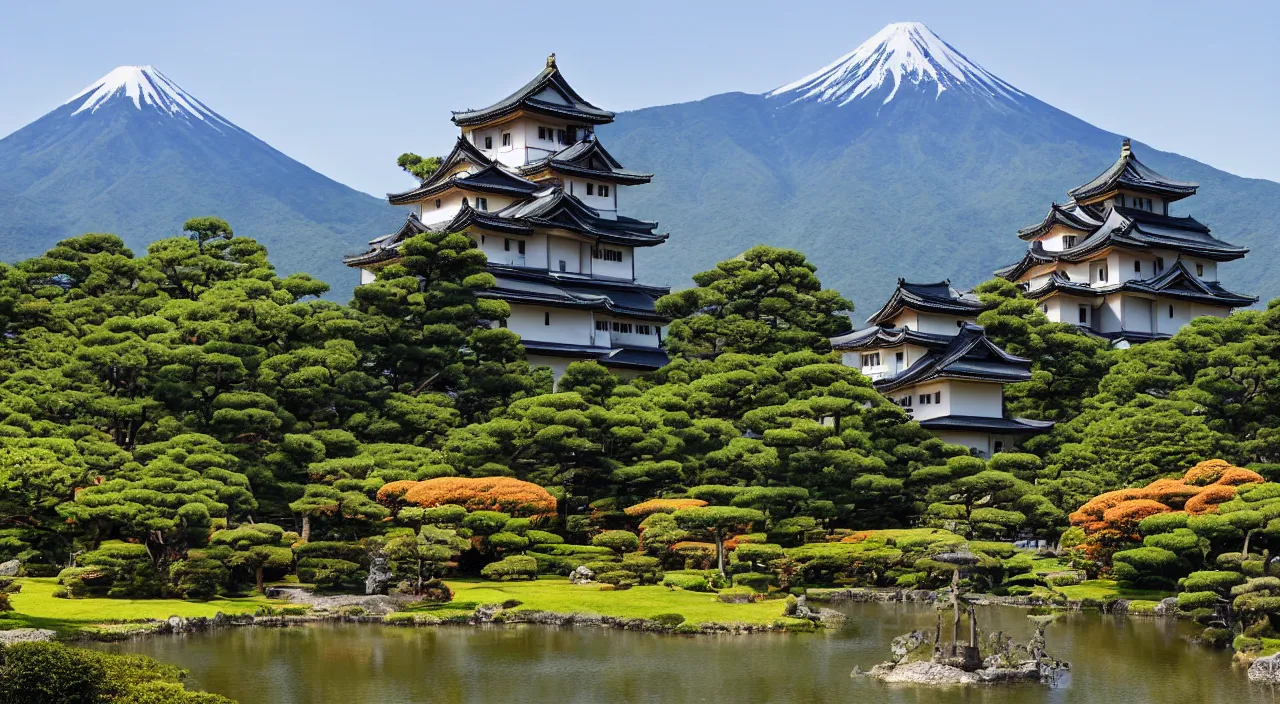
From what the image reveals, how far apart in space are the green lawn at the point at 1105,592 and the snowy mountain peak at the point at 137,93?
5626 inches

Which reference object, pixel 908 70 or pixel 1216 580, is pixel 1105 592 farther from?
pixel 908 70

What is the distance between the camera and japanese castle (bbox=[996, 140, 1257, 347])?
58.0 metres

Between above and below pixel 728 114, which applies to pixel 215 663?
A: below

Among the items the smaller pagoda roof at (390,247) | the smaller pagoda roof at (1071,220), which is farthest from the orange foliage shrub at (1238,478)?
the smaller pagoda roof at (1071,220)

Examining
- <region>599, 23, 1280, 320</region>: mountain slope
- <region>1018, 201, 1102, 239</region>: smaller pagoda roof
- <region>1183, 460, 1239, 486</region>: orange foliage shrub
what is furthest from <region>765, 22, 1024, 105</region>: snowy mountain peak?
<region>1183, 460, 1239, 486</region>: orange foliage shrub

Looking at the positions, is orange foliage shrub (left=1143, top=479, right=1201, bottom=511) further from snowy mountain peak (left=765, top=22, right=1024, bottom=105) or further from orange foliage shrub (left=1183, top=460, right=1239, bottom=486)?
snowy mountain peak (left=765, top=22, right=1024, bottom=105)

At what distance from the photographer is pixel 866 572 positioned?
3512 centimetres

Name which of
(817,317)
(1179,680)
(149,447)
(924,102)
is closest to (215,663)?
(149,447)

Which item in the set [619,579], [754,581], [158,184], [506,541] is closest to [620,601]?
[619,579]

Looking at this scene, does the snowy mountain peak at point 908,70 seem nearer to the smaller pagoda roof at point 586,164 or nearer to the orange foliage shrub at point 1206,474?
the smaller pagoda roof at point 586,164

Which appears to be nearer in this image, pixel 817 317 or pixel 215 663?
pixel 215 663

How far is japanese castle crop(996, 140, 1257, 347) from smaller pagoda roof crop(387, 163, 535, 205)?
72.8ft

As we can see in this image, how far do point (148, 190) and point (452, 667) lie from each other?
128790 mm

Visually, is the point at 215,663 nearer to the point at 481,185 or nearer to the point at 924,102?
the point at 481,185
